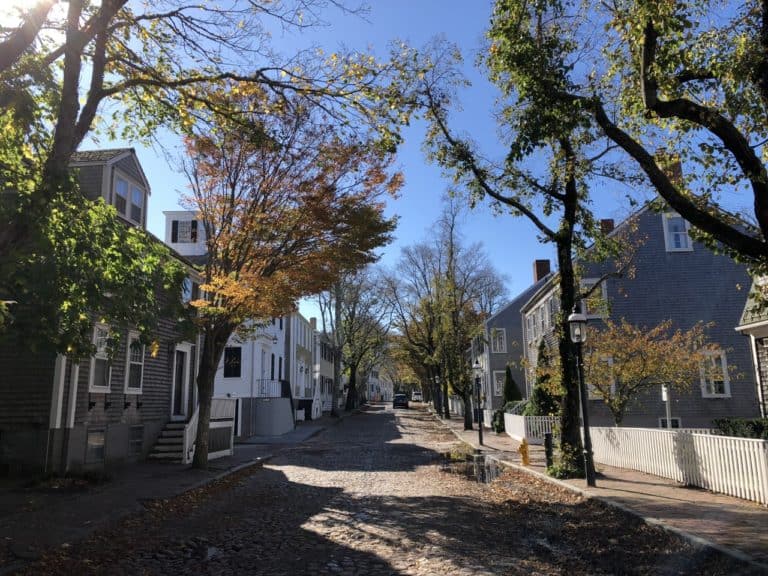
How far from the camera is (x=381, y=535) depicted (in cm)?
859


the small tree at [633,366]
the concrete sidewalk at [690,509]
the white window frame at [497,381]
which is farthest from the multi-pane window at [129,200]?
the white window frame at [497,381]

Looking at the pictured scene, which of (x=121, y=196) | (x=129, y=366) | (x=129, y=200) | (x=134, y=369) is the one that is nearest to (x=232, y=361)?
(x=134, y=369)

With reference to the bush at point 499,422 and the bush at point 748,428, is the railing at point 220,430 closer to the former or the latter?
the bush at point 748,428

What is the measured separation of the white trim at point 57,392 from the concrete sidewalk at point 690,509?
11.1m

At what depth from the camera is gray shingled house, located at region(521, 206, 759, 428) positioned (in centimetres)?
2559

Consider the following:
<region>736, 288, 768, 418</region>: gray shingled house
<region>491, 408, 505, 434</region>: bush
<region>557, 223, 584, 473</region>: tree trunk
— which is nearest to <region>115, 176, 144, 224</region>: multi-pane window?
<region>557, 223, 584, 473</region>: tree trunk

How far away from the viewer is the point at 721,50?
8758 mm

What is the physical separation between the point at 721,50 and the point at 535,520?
7501 mm

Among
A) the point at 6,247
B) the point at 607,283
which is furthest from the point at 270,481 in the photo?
the point at 607,283

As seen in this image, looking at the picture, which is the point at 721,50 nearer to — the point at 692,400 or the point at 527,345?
the point at 692,400

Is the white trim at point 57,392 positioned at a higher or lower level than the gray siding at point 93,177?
lower

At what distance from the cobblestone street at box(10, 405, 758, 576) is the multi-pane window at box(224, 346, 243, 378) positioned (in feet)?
54.6

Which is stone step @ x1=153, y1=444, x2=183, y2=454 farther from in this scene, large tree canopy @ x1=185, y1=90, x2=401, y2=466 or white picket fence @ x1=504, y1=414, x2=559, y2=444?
white picket fence @ x1=504, y1=414, x2=559, y2=444

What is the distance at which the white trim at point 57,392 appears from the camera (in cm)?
1378
